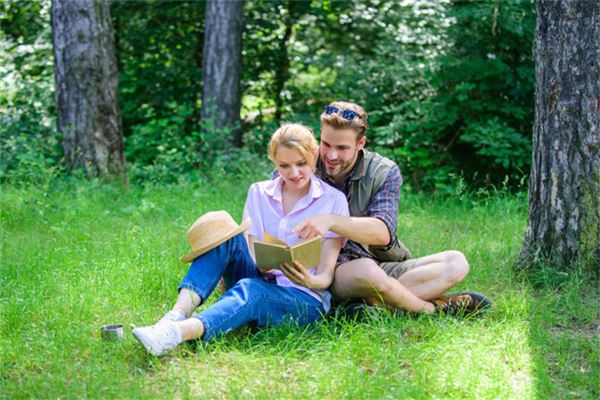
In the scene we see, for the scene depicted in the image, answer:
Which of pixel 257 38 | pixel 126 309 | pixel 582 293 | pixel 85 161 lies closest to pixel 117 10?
pixel 257 38

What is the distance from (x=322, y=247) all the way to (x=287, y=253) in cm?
38

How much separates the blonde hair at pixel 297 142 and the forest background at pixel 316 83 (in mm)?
2852

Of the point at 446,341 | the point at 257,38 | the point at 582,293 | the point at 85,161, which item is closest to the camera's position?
the point at 446,341

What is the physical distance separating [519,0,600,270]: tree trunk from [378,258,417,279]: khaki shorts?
101cm

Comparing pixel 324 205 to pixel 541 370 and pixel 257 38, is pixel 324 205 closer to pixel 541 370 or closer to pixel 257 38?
pixel 541 370

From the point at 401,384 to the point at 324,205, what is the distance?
1.13 meters

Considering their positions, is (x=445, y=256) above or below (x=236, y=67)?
below

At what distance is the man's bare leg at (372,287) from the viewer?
4.07 meters

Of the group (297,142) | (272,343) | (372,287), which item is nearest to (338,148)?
(297,142)

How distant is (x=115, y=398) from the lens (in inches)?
129

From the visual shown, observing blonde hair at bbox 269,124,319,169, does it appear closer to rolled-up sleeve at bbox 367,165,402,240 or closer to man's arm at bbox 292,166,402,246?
man's arm at bbox 292,166,402,246

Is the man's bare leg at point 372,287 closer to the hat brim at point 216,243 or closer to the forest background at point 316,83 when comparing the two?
the hat brim at point 216,243

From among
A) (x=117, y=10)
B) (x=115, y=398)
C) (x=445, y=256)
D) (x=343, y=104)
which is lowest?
(x=115, y=398)

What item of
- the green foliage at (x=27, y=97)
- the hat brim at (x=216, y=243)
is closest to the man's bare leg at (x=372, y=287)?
the hat brim at (x=216, y=243)
